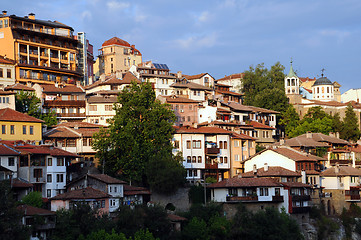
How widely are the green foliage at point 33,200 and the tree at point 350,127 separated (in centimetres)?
5980

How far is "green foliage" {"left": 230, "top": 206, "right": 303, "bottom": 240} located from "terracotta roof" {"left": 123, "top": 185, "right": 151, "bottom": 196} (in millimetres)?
9562

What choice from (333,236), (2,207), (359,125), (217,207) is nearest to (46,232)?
(2,207)

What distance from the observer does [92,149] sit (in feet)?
250

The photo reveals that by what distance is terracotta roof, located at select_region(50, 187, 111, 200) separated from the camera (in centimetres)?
5691

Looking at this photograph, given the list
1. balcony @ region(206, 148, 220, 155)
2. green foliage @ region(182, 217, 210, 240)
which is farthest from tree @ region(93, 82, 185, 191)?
green foliage @ region(182, 217, 210, 240)

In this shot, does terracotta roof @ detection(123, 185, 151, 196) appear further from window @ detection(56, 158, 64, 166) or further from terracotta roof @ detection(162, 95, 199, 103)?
terracotta roof @ detection(162, 95, 199, 103)

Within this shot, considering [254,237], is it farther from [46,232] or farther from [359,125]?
[359,125]

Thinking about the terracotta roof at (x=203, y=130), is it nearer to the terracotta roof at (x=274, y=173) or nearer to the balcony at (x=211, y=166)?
the balcony at (x=211, y=166)

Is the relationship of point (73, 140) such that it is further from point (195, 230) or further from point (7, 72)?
point (7, 72)

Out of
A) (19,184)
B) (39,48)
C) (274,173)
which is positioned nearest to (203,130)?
(274,173)

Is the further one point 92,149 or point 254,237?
point 92,149

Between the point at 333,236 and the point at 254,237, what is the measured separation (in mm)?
16053

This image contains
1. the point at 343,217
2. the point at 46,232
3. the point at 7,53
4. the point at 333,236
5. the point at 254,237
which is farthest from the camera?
the point at 7,53

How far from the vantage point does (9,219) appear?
4706 cm
